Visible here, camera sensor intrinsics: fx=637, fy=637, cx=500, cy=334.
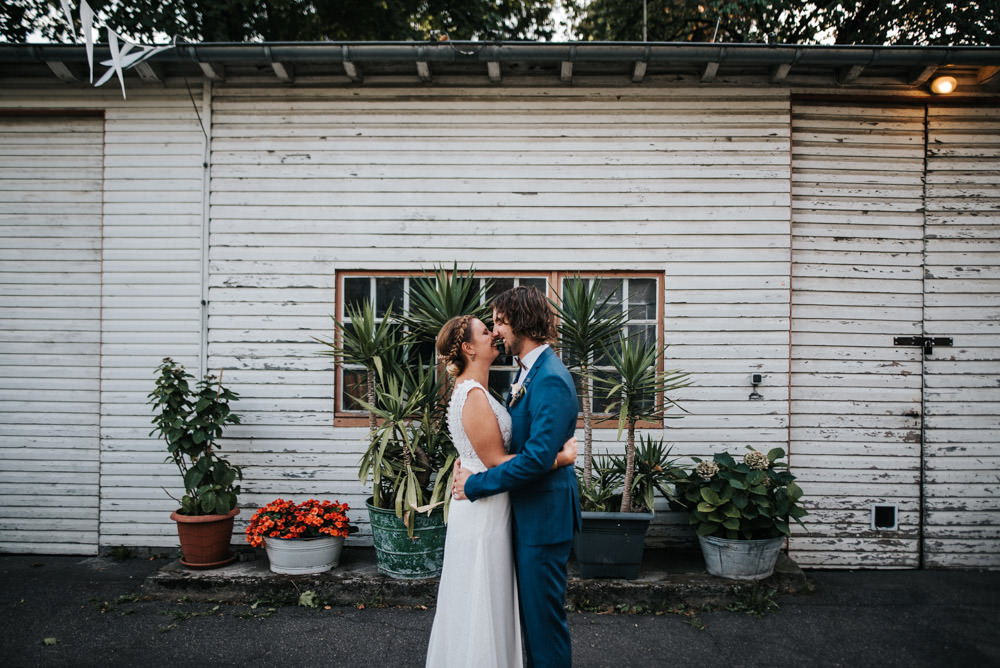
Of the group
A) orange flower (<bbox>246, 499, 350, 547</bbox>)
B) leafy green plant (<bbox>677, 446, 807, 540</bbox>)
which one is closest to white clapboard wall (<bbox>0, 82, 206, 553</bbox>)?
orange flower (<bbox>246, 499, 350, 547</bbox>)

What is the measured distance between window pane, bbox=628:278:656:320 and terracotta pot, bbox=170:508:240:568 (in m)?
3.49

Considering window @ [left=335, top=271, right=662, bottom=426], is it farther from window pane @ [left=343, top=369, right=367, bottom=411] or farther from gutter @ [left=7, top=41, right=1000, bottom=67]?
gutter @ [left=7, top=41, right=1000, bottom=67]

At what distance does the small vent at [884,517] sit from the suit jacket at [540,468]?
3.70 meters

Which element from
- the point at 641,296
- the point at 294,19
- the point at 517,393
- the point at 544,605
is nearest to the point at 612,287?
the point at 641,296

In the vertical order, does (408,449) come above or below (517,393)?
below

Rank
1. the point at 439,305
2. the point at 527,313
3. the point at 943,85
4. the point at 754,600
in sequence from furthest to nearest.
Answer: the point at 943,85 → the point at 439,305 → the point at 754,600 → the point at 527,313

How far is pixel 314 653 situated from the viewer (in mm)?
3633

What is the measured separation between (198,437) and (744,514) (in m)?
3.88

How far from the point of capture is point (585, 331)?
447 centimetres

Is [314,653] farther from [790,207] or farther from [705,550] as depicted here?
[790,207]

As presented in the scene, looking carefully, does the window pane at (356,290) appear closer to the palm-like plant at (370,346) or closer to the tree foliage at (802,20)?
the palm-like plant at (370,346)

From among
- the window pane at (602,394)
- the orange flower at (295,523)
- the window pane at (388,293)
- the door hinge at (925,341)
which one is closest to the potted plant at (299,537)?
the orange flower at (295,523)

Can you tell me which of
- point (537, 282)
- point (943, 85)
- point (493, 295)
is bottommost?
point (493, 295)

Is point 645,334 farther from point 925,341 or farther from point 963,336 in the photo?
point 963,336
